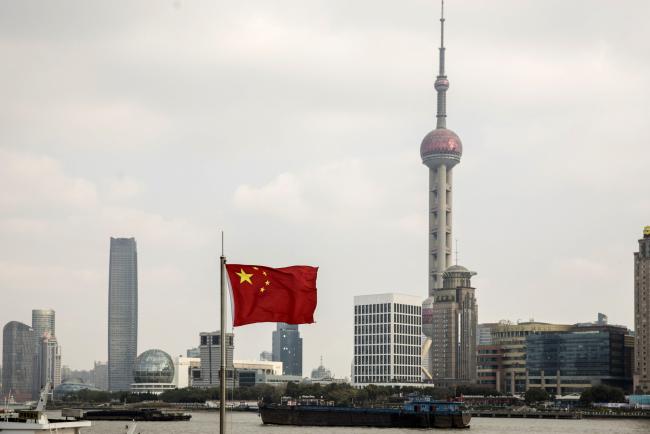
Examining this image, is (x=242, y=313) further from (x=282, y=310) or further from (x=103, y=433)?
(x=103, y=433)

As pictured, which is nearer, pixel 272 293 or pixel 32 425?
pixel 272 293

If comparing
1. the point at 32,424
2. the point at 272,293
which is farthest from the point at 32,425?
the point at 272,293

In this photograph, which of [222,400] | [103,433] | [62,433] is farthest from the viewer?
[103,433]

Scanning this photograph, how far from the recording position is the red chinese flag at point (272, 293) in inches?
1754

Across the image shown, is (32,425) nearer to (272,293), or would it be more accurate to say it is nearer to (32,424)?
(32,424)

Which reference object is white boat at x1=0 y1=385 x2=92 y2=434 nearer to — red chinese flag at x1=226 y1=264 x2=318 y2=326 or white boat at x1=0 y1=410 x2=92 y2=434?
white boat at x1=0 y1=410 x2=92 y2=434

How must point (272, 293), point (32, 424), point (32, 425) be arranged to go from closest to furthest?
point (272, 293), point (32, 425), point (32, 424)

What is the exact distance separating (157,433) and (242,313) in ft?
521

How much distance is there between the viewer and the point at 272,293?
149ft

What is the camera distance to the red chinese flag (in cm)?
4456

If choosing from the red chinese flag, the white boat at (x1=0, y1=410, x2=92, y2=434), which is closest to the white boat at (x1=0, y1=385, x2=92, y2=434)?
the white boat at (x1=0, y1=410, x2=92, y2=434)

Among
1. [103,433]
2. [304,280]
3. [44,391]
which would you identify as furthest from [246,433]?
[304,280]

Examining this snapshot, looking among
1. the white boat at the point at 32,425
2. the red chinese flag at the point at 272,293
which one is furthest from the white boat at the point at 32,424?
the red chinese flag at the point at 272,293

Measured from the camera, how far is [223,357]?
44188mm
